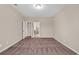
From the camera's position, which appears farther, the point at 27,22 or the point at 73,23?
the point at 27,22

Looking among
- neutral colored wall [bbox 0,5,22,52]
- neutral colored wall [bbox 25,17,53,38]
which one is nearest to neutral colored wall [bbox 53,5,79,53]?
neutral colored wall [bbox 25,17,53,38]

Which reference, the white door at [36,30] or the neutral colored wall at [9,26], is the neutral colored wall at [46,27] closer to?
the white door at [36,30]

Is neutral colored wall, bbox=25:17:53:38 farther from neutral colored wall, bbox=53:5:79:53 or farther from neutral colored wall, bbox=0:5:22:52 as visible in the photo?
neutral colored wall, bbox=0:5:22:52

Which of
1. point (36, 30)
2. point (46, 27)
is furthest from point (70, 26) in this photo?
point (36, 30)

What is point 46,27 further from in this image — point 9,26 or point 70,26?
point 9,26

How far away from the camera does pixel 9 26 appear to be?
3.16 meters

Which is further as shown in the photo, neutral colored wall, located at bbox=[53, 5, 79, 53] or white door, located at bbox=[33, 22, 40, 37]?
white door, located at bbox=[33, 22, 40, 37]

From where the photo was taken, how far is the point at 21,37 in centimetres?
349

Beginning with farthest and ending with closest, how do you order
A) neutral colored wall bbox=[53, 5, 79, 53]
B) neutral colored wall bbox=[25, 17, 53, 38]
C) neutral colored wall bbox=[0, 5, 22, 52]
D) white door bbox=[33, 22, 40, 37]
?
1. neutral colored wall bbox=[25, 17, 53, 38]
2. white door bbox=[33, 22, 40, 37]
3. neutral colored wall bbox=[0, 5, 22, 52]
4. neutral colored wall bbox=[53, 5, 79, 53]

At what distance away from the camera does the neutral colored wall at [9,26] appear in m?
2.73

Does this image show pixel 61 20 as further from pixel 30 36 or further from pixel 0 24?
pixel 0 24

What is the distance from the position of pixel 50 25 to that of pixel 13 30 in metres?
1.42

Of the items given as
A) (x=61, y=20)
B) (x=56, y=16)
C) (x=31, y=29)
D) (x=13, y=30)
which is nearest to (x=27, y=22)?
(x=31, y=29)

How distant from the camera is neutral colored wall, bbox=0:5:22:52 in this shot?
107 inches
